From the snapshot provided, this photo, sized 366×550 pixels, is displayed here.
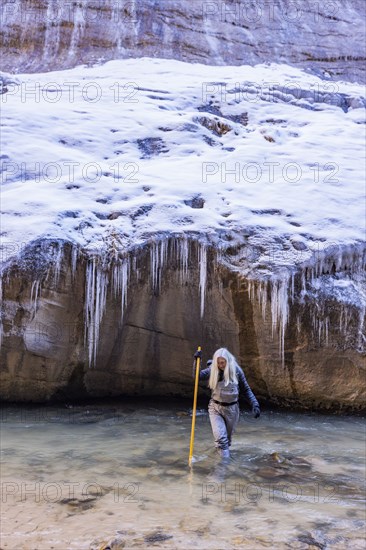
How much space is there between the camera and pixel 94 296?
7.93 metres

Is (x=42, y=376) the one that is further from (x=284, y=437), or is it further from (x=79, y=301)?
(x=284, y=437)

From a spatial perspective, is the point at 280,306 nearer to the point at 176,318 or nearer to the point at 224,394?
the point at 176,318

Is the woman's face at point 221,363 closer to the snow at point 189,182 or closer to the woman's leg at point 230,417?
the woman's leg at point 230,417

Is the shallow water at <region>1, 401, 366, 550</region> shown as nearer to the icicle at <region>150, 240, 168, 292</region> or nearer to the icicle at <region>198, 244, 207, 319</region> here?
the icicle at <region>198, 244, 207, 319</region>

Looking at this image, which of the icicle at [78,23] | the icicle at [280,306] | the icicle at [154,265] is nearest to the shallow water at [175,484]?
the icicle at [280,306]

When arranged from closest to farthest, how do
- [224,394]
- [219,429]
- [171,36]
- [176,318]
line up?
[219,429] → [224,394] → [176,318] → [171,36]

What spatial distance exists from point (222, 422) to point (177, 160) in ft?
18.0

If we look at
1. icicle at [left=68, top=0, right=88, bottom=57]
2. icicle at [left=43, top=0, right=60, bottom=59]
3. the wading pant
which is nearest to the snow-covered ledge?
the wading pant

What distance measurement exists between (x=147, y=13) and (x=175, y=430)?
13126 mm

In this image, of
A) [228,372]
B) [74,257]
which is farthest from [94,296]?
[228,372]

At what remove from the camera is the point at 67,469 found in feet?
18.5

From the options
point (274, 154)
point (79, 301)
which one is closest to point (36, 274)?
point (79, 301)

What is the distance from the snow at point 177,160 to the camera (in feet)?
27.5

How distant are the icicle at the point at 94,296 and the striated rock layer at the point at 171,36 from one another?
9446mm
